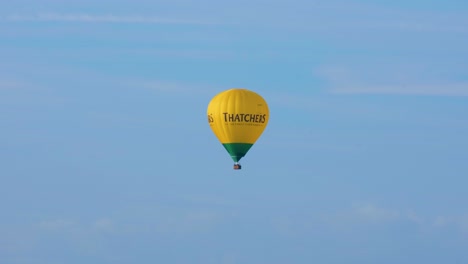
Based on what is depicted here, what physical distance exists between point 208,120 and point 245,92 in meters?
4.30

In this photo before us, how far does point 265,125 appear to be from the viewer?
133625 millimetres

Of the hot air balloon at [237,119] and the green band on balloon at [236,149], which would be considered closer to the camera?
the hot air balloon at [237,119]

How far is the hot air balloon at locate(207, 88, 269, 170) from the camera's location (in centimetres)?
13112

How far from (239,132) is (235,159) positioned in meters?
2.78

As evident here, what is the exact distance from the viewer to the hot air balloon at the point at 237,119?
430ft

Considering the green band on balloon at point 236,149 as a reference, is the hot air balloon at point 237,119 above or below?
above

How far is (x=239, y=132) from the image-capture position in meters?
132

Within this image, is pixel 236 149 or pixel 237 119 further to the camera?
pixel 236 149

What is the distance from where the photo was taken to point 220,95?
435 feet

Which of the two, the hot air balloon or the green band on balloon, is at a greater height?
→ the hot air balloon

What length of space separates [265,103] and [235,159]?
5.25 m

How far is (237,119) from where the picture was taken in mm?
131125

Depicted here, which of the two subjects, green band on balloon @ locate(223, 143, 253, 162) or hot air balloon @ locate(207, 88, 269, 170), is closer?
hot air balloon @ locate(207, 88, 269, 170)

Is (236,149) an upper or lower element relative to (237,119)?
lower
